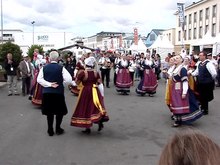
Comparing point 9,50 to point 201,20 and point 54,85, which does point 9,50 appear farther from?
point 201,20

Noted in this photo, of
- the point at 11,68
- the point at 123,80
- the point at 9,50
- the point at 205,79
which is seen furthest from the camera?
the point at 9,50

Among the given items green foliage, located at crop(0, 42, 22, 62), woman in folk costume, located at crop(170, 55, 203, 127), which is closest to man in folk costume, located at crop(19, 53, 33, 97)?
woman in folk costume, located at crop(170, 55, 203, 127)

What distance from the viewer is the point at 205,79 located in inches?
376

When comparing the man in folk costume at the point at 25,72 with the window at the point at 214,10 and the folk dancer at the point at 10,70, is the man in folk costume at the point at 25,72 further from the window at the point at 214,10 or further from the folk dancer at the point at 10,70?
the window at the point at 214,10

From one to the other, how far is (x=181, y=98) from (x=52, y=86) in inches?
109

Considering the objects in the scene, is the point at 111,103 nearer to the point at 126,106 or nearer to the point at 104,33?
the point at 126,106

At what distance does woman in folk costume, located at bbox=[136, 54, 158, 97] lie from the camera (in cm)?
1357

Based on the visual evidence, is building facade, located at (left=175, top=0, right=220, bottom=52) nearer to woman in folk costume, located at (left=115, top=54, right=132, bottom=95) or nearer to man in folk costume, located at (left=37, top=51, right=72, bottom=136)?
woman in folk costume, located at (left=115, top=54, right=132, bottom=95)

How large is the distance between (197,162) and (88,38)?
6344 inches

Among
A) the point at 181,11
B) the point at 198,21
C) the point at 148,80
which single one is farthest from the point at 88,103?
the point at 198,21

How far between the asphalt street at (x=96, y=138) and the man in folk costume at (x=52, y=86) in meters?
0.47

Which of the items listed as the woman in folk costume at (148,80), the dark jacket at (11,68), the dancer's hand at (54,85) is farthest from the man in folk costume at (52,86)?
the dark jacket at (11,68)

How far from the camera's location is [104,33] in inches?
5901

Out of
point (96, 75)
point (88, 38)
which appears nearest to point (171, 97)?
point (96, 75)
